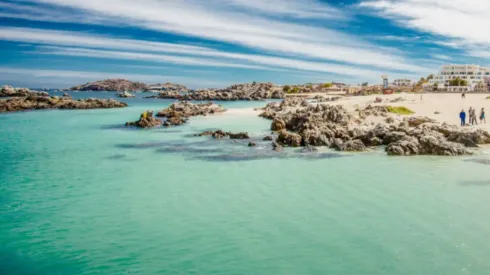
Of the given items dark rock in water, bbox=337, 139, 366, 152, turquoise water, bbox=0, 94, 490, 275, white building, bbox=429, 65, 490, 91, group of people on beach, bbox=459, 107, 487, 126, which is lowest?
turquoise water, bbox=0, 94, 490, 275

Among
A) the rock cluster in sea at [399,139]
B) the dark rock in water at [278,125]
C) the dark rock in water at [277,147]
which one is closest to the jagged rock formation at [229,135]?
the rock cluster in sea at [399,139]

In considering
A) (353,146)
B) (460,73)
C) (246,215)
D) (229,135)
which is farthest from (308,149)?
(460,73)

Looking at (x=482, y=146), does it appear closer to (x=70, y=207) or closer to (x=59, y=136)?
(x=70, y=207)

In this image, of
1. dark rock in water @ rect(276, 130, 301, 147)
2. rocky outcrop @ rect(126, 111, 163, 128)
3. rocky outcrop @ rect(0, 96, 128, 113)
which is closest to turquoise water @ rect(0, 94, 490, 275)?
dark rock in water @ rect(276, 130, 301, 147)

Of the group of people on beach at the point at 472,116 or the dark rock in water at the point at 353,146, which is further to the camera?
the group of people on beach at the point at 472,116

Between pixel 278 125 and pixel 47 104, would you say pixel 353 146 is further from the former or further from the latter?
pixel 47 104

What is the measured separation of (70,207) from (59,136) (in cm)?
2281

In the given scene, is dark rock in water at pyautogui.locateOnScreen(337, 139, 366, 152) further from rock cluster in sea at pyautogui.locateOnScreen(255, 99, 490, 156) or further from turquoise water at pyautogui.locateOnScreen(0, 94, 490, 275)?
turquoise water at pyautogui.locateOnScreen(0, 94, 490, 275)

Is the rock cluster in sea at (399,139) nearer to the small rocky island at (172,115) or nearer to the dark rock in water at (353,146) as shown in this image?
the dark rock in water at (353,146)

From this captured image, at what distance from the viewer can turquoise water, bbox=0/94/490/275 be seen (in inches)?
364

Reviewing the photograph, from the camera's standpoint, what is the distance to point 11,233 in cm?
1130

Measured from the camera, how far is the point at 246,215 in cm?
1249

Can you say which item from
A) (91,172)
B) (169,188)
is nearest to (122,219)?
(169,188)

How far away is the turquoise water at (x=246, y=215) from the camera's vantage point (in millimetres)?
9234
